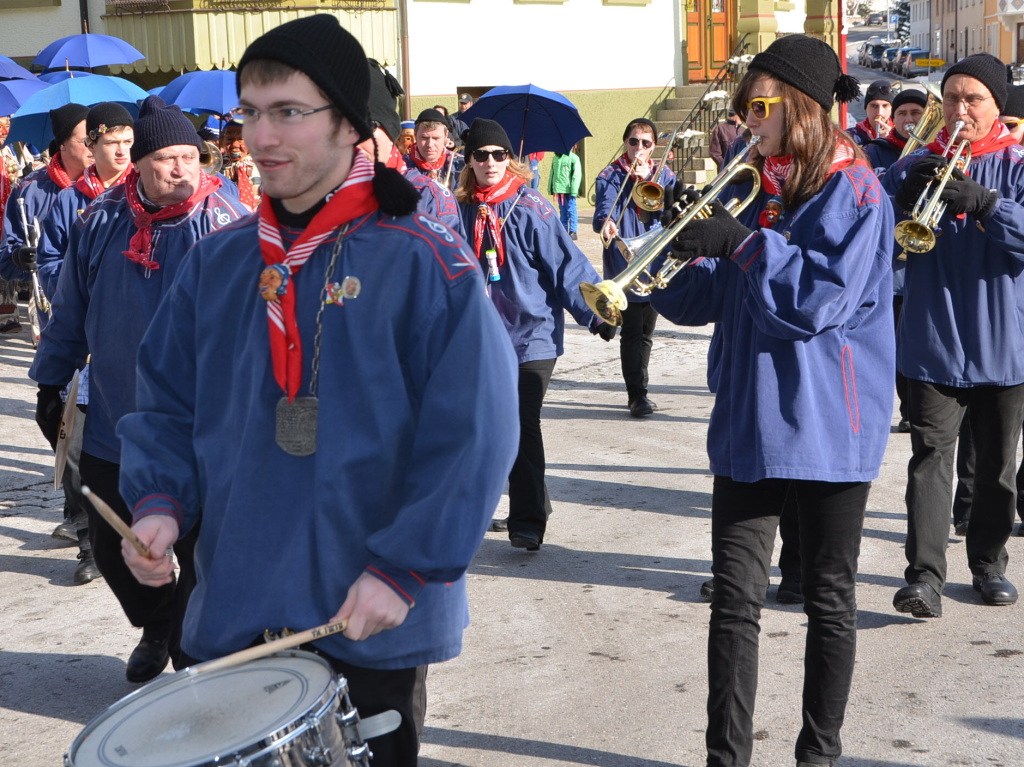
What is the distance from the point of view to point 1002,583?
5.36 meters

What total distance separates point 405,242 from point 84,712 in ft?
9.36

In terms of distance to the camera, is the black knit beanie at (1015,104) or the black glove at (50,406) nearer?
the black glove at (50,406)

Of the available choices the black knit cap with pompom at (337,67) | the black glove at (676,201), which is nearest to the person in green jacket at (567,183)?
the black glove at (676,201)

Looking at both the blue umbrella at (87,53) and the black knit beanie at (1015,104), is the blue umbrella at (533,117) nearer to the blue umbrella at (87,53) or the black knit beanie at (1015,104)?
the black knit beanie at (1015,104)

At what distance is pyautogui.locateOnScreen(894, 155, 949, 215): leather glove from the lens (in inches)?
195

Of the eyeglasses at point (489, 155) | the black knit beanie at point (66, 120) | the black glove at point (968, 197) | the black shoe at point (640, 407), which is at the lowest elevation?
the black shoe at point (640, 407)

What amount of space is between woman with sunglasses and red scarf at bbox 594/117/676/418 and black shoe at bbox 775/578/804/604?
367 cm

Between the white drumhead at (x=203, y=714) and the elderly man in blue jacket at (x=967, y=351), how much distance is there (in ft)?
11.3

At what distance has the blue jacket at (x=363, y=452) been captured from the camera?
7.72 ft

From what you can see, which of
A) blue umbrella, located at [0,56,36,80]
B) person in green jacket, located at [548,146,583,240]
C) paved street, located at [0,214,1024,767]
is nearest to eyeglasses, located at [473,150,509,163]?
paved street, located at [0,214,1024,767]

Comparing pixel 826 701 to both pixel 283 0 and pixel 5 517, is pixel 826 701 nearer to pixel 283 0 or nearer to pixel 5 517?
pixel 5 517

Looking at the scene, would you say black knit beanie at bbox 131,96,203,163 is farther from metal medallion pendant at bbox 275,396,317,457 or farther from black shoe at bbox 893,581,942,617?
black shoe at bbox 893,581,942,617

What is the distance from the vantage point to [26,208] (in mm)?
8570

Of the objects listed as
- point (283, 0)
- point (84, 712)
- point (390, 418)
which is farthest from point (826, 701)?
point (283, 0)
